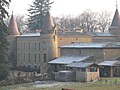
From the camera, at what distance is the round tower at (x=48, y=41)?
72.1 m

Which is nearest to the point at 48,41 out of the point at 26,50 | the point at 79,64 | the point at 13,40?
the point at 26,50

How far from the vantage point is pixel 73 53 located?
229ft

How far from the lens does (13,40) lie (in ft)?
273

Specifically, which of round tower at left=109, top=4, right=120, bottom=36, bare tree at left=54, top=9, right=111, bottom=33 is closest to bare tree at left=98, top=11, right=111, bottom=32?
bare tree at left=54, top=9, right=111, bottom=33

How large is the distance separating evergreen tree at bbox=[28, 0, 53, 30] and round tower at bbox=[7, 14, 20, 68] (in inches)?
795

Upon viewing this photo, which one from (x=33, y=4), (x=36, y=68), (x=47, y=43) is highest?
(x=33, y=4)

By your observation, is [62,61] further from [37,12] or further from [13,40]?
[37,12]

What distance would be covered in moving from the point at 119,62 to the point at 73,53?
1114 cm

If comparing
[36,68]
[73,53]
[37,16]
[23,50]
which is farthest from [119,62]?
[37,16]

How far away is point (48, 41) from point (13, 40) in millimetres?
13376

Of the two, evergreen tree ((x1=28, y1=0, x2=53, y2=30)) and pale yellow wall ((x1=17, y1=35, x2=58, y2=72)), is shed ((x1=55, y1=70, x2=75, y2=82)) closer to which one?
pale yellow wall ((x1=17, y1=35, x2=58, y2=72))

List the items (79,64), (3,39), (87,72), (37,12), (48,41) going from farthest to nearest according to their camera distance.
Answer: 1. (37,12)
2. (48,41)
3. (79,64)
4. (87,72)
5. (3,39)

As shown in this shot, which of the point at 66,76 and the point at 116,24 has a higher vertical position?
the point at 116,24

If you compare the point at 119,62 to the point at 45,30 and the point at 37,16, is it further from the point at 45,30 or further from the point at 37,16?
the point at 37,16
